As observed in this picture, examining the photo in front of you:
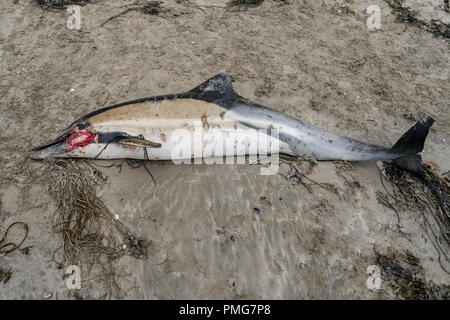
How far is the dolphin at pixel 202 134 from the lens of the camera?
4.15 m

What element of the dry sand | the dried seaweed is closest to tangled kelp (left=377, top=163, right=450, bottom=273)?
the dry sand

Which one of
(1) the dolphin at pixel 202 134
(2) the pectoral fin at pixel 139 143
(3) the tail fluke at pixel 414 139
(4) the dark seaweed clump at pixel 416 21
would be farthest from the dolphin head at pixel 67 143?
(4) the dark seaweed clump at pixel 416 21

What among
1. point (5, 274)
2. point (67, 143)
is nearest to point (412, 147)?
point (67, 143)

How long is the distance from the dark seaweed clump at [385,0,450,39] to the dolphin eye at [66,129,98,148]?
7.50 meters

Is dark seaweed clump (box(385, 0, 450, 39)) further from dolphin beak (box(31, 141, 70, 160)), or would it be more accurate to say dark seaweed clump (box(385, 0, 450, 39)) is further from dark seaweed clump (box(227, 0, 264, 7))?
dolphin beak (box(31, 141, 70, 160))

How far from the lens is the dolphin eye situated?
422 centimetres

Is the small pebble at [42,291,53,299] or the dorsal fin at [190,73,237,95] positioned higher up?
the dorsal fin at [190,73,237,95]

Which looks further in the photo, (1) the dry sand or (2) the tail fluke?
(2) the tail fluke

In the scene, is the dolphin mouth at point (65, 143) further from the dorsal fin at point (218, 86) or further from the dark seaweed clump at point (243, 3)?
the dark seaweed clump at point (243, 3)

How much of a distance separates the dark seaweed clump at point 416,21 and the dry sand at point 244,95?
20 cm

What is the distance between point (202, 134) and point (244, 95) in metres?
1.62
